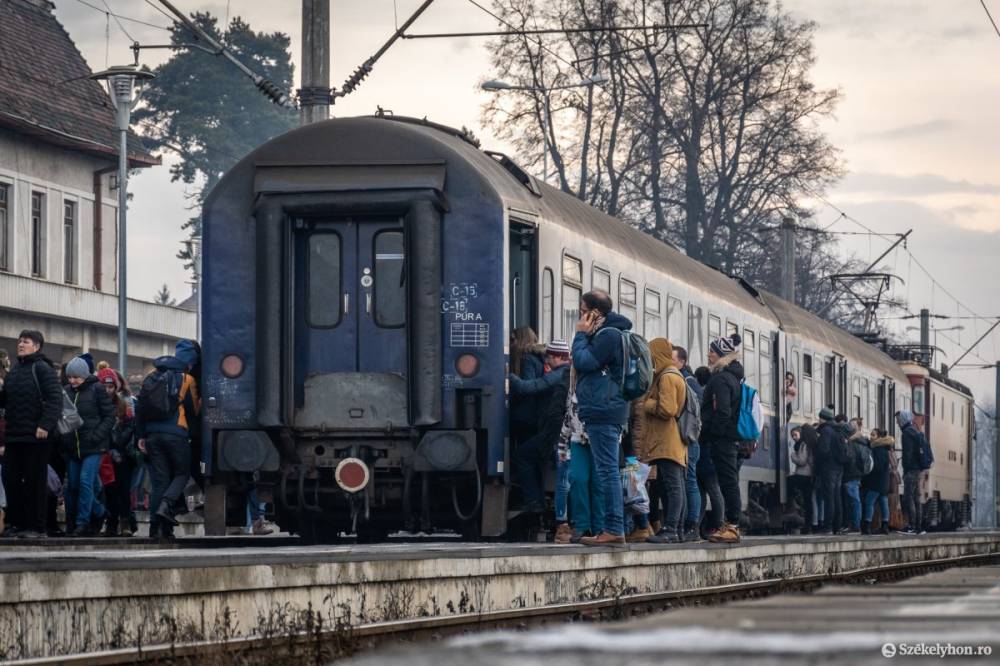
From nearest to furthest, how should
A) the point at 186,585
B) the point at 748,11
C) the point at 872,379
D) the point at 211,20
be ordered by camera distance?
the point at 186,585 < the point at 872,379 < the point at 748,11 < the point at 211,20

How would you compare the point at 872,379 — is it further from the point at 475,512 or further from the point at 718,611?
the point at 718,611

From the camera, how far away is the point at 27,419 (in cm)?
1463

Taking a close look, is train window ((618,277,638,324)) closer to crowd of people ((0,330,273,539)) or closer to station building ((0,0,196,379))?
crowd of people ((0,330,273,539))

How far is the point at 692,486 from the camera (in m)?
14.7

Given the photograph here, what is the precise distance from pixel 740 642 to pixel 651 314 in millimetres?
16636

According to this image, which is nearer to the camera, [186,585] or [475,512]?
[186,585]

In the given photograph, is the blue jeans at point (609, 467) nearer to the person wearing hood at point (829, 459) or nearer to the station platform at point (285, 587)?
the station platform at point (285, 587)

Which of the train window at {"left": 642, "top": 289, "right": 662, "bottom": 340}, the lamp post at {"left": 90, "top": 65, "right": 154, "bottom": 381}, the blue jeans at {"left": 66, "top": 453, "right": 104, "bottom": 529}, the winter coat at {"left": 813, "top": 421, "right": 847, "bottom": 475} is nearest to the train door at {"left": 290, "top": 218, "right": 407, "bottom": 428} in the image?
the blue jeans at {"left": 66, "top": 453, "right": 104, "bottom": 529}

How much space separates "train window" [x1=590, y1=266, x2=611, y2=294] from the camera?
16625 mm

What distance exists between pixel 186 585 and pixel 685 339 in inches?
547

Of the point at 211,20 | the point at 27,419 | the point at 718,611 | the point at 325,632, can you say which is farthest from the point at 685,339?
the point at 211,20

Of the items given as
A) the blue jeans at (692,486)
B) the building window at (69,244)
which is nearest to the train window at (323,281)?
the blue jeans at (692,486)

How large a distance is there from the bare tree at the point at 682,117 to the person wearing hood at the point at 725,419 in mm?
25762

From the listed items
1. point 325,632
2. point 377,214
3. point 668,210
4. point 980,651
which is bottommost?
point 325,632
